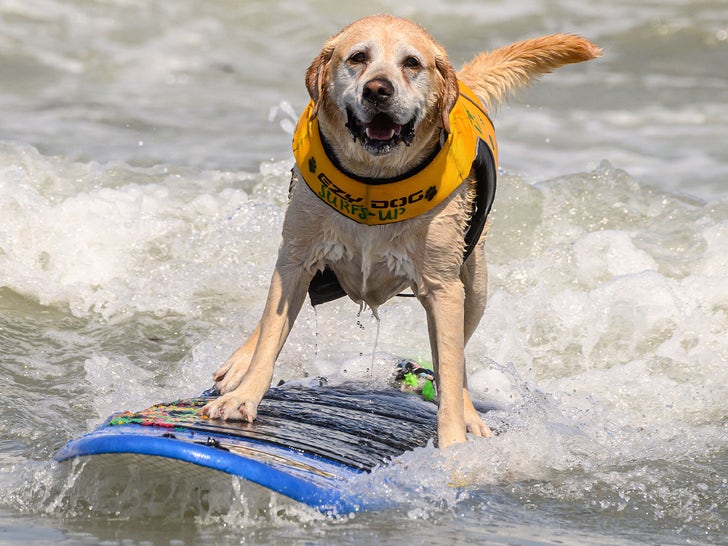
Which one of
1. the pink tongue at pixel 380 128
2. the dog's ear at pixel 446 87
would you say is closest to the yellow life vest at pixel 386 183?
the dog's ear at pixel 446 87

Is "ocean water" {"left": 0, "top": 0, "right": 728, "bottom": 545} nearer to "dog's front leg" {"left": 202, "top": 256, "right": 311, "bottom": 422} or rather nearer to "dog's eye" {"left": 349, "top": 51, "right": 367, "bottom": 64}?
"dog's front leg" {"left": 202, "top": 256, "right": 311, "bottom": 422}

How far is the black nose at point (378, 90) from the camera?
4.09m

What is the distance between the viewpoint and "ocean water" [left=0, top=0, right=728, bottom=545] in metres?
4.19

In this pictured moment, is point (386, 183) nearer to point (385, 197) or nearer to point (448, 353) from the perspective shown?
point (385, 197)

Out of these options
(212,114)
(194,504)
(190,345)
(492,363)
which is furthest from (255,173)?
(194,504)

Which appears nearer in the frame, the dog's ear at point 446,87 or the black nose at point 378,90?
the black nose at point 378,90

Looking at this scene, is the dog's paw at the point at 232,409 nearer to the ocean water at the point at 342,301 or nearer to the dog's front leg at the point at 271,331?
the dog's front leg at the point at 271,331

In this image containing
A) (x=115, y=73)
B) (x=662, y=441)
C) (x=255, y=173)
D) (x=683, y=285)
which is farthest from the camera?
(x=115, y=73)

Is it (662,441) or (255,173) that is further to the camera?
(255,173)

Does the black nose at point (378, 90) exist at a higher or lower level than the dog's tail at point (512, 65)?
lower

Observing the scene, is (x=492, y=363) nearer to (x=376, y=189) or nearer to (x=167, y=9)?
(x=376, y=189)

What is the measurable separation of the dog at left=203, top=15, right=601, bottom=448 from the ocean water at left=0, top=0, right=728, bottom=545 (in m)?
0.63

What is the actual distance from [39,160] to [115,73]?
17.7 ft

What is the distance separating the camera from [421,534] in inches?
155
